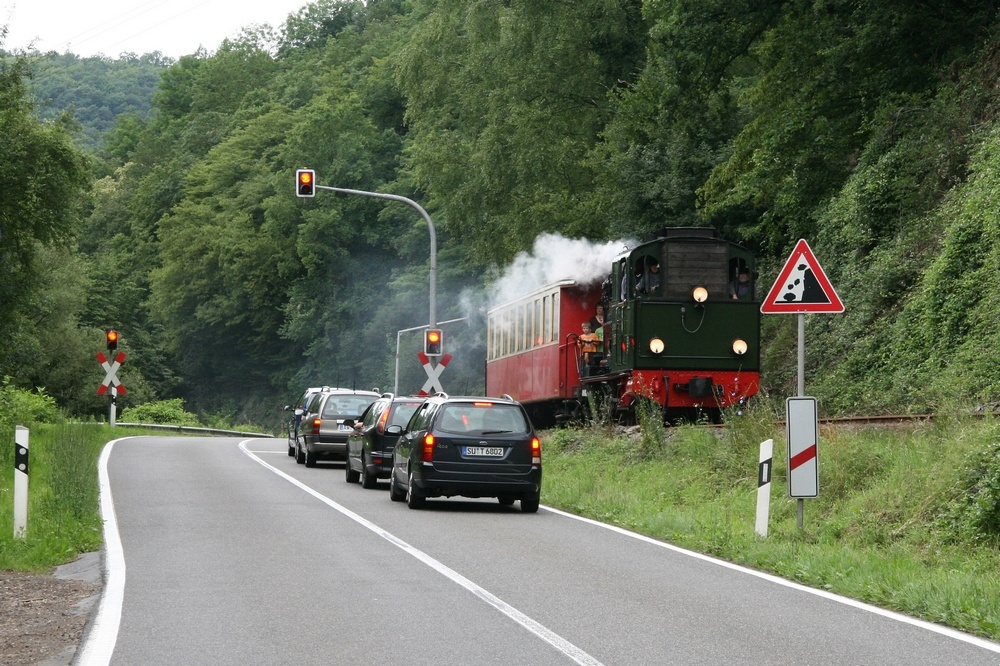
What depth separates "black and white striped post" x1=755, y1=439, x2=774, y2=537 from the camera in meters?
15.3

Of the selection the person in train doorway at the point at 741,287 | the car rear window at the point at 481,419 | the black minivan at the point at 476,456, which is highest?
the person in train doorway at the point at 741,287

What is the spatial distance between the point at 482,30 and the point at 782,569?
115ft

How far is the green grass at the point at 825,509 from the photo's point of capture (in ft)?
Answer: 39.8

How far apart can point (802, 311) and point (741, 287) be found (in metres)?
12.6

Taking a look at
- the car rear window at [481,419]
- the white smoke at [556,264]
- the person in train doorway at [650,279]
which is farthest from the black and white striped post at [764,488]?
the white smoke at [556,264]

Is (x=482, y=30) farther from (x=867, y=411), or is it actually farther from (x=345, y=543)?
(x=345, y=543)

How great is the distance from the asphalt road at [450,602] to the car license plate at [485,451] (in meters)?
1.05

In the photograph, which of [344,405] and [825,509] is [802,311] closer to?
[825,509]

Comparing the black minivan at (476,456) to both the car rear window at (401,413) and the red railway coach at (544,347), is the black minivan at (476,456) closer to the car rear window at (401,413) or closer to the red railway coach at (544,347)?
the car rear window at (401,413)

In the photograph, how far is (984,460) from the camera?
1407 centimetres

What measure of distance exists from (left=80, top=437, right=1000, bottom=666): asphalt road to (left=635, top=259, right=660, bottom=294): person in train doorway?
8.94 metres

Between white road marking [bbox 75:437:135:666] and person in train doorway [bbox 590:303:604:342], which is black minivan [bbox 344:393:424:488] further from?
white road marking [bbox 75:437:135:666]

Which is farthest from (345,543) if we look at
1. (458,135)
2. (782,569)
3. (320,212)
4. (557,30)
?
(320,212)

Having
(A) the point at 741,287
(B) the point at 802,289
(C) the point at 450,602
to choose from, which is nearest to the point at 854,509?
(B) the point at 802,289
